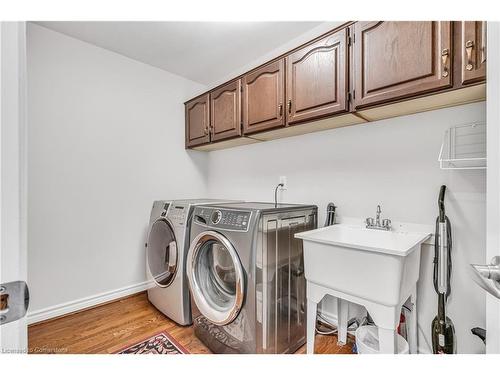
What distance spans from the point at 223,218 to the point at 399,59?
1.29 metres

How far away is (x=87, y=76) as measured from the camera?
81.0 inches

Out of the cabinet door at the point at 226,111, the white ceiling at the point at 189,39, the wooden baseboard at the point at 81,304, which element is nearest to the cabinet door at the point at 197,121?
the cabinet door at the point at 226,111

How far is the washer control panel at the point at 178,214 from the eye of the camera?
72.5 inches

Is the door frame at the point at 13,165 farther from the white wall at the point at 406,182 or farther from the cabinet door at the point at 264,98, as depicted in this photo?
the white wall at the point at 406,182

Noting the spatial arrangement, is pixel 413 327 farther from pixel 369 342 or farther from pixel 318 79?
pixel 318 79

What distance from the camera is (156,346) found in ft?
5.26

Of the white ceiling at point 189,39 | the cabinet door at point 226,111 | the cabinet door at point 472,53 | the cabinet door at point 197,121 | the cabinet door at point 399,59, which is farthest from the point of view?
the cabinet door at point 197,121

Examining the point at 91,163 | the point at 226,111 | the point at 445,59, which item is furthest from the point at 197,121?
the point at 445,59

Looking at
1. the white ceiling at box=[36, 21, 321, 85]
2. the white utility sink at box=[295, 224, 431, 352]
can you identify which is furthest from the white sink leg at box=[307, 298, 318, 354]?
the white ceiling at box=[36, 21, 321, 85]

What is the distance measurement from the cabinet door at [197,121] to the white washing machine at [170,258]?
790 millimetres

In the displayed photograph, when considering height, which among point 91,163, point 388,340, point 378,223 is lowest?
point 388,340
